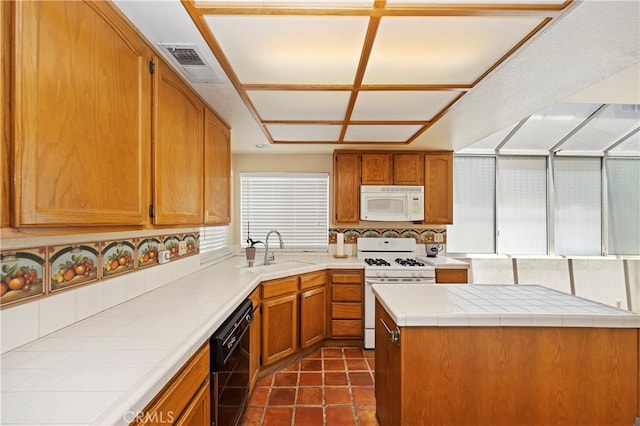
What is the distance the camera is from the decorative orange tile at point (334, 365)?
2.70m

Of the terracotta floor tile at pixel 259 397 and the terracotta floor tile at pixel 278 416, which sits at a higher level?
the terracotta floor tile at pixel 278 416

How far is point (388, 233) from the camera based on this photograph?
150 inches

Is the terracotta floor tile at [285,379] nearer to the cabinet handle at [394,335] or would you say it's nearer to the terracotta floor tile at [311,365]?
the terracotta floor tile at [311,365]

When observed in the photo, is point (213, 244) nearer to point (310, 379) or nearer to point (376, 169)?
point (310, 379)

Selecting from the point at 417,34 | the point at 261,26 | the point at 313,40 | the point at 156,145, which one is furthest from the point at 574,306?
the point at 156,145

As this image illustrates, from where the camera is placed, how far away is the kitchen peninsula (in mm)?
1389

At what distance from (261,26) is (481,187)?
363 cm

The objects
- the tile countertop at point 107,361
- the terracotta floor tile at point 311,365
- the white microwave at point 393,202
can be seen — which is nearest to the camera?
the tile countertop at point 107,361

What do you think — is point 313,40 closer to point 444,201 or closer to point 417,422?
point 417,422

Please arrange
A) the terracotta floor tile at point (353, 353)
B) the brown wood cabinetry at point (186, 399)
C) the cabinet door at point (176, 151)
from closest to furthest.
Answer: the brown wood cabinetry at point (186, 399)
the cabinet door at point (176, 151)
the terracotta floor tile at point (353, 353)

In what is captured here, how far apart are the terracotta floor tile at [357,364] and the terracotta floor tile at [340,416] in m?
0.59

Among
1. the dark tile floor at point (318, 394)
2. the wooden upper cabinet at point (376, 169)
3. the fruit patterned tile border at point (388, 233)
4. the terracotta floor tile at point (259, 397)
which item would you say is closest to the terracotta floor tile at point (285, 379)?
the dark tile floor at point (318, 394)

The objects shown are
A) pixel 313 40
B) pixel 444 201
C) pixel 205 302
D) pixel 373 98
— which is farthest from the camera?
pixel 444 201

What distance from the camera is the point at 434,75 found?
68.6 inches
